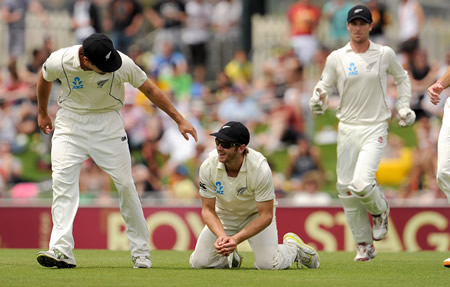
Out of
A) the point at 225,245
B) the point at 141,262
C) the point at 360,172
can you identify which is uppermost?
the point at 360,172

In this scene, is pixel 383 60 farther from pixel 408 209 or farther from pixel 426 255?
pixel 408 209

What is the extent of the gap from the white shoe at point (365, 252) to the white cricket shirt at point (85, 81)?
351 centimetres

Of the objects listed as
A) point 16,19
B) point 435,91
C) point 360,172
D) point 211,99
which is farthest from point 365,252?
point 16,19

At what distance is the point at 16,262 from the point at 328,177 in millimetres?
8744

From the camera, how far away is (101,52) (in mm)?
8438

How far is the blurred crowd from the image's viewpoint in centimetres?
1648

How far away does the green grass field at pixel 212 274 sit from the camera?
7.75m

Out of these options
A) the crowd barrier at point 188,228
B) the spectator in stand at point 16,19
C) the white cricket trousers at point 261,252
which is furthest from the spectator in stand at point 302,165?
the spectator in stand at point 16,19

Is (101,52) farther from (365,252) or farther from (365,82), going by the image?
(365,252)

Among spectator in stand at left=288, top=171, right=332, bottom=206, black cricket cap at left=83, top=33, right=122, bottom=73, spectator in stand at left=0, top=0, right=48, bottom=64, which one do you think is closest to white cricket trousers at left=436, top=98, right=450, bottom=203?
black cricket cap at left=83, top=33, right=122, bottom=73

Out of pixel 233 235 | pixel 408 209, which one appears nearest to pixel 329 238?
pixel 408 209

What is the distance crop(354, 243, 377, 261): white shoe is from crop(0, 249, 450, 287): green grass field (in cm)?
19

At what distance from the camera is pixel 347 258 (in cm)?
1119

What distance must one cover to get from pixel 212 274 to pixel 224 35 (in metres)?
14.1
